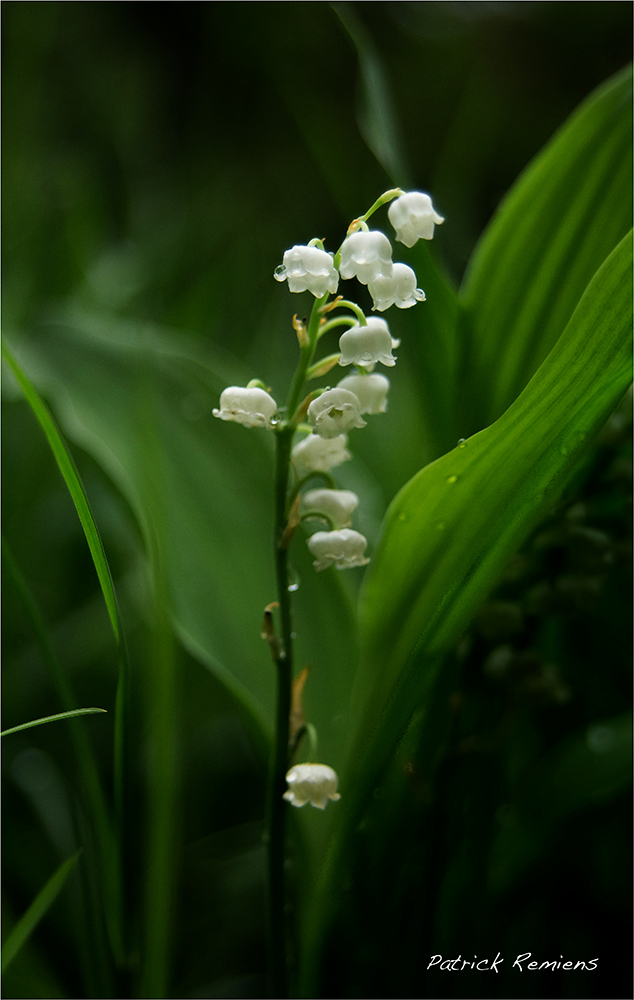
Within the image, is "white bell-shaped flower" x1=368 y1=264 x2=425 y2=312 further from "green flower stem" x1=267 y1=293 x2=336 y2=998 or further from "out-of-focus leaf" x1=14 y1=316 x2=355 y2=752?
"out-of-focus leaf" x1=14 y1=316 x2=355 y2=752

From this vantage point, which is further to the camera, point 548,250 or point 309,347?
point 548,250

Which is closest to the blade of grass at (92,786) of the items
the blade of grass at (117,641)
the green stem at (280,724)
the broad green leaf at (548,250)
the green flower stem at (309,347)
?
the blade of grass at (117,641)

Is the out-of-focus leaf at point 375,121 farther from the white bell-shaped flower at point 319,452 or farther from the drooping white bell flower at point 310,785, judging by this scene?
the drooping white bell flower at point 310,785

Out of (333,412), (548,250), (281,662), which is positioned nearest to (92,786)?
(281,662)

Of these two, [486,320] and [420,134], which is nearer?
[486,320]

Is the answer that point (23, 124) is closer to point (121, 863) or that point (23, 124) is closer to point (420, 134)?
point (420, 134)

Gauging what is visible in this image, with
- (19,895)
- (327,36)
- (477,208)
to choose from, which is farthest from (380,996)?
(327,36)

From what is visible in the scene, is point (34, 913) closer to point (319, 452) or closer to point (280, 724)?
point (280, 724)
